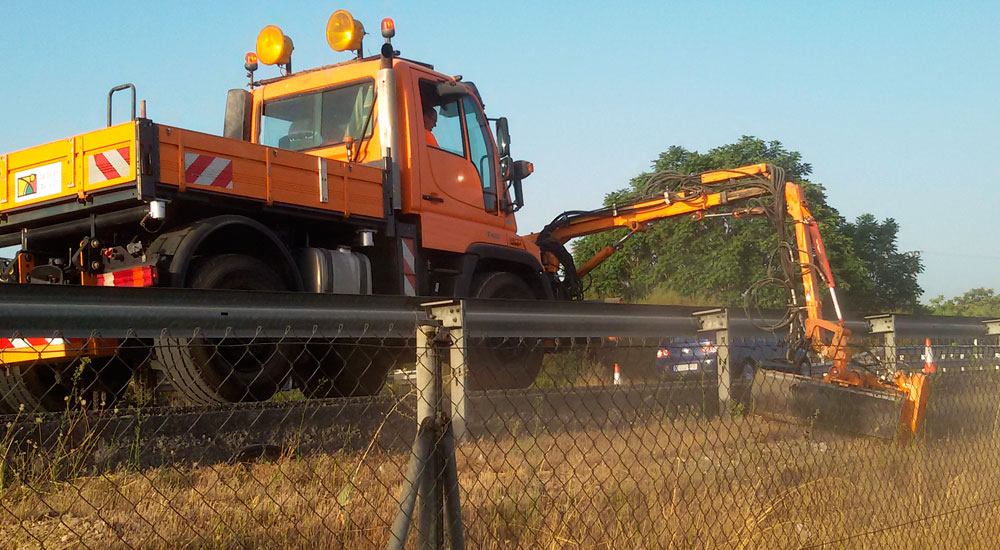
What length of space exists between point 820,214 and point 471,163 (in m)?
28.1

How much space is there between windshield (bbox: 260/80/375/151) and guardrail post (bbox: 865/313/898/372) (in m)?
4.96

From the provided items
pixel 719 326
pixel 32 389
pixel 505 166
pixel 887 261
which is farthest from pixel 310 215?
pixel 887 261

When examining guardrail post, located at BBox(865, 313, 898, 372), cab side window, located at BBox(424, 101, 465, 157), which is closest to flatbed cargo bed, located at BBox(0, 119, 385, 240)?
cab side window, located at BBox(424, 101, 465, 157)

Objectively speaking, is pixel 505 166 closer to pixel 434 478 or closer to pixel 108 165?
pixel 108 165

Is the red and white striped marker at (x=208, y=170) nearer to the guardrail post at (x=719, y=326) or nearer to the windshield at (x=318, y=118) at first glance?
the windshield at (x=318, y=118)

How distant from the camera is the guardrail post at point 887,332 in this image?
239 inches

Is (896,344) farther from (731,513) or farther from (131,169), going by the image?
(131,169)

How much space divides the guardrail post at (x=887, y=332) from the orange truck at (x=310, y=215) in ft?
1.07

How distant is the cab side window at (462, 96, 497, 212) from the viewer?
9.91 meters

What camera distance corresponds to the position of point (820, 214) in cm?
3519

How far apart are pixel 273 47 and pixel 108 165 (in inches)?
147

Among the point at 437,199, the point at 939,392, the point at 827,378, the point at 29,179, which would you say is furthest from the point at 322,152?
the point at 939,392

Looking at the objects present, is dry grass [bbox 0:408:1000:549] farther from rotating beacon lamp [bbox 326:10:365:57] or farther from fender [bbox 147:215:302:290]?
rotating beacon lamp [bbox 326:10:365:57]

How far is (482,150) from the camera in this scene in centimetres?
1006
